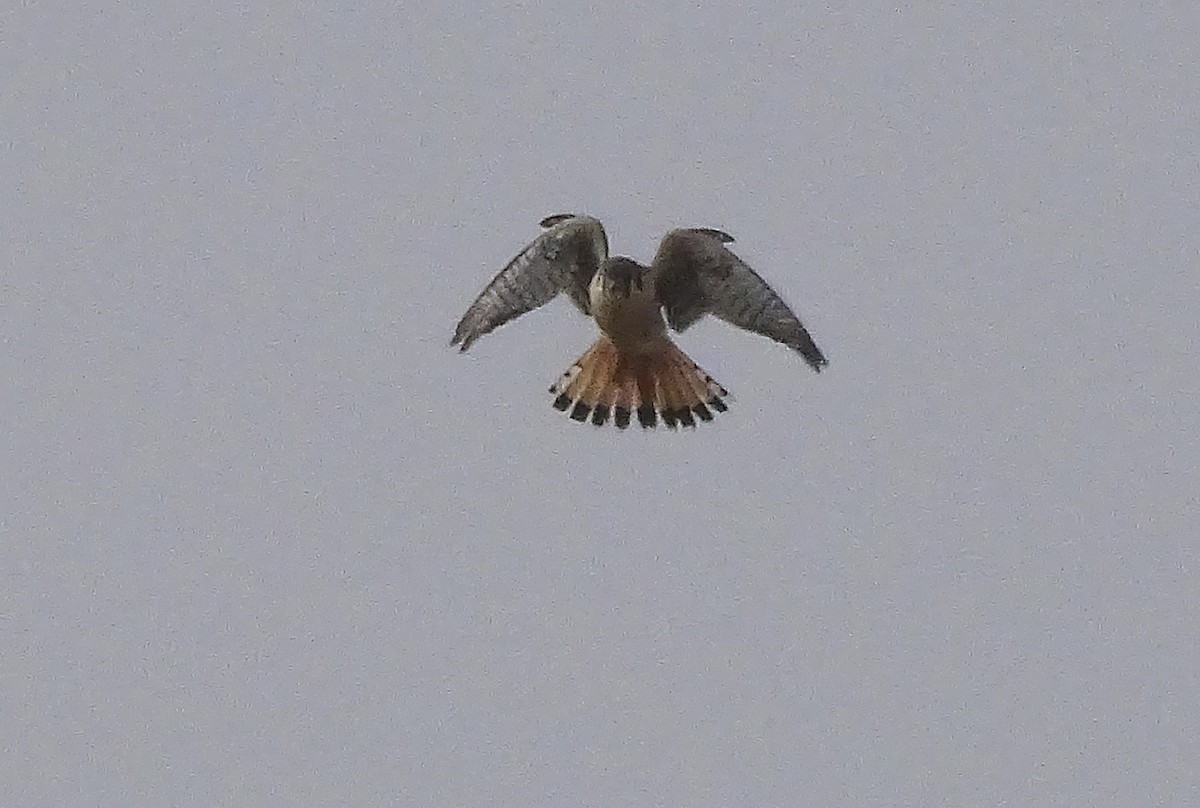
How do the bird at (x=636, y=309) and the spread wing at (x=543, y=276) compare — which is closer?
the bird at (x=636, y=309)

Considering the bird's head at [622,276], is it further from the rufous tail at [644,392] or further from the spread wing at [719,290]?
the rufous tail at [644,392]

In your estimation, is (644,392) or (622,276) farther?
(644,392)

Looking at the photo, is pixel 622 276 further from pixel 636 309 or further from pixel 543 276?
pixel 543 276

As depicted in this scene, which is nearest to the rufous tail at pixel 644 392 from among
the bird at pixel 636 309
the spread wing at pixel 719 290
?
the bird at pixel 636 309

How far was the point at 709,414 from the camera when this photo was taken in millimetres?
9289

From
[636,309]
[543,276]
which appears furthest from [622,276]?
[543,276]

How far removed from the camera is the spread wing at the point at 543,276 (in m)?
9.05

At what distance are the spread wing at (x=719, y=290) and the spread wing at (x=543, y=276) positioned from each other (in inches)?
12.3

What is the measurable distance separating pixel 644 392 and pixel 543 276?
618mm

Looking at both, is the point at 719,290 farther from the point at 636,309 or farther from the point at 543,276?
the point at 543,276

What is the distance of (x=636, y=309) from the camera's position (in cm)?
887

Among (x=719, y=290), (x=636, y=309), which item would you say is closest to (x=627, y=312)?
(x=636, y=309)

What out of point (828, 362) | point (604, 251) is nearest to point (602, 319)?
point (604, 251)

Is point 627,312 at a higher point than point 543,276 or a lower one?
lower
